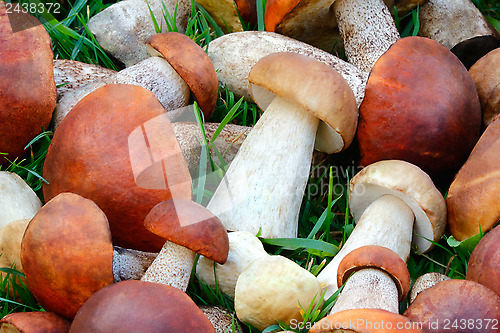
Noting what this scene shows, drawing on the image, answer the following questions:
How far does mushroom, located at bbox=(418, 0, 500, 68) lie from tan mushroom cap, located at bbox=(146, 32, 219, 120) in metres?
1.40

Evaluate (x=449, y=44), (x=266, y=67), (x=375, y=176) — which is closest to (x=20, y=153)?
(x=266, y=67)

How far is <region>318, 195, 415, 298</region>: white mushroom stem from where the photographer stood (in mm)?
2078

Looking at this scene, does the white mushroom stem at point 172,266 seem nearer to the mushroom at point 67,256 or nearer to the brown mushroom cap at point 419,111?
the mushroom at point 67,256

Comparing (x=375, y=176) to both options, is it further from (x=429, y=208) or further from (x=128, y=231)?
(x=128, y=231)

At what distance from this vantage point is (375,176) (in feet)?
6.89

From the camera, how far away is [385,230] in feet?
6.89

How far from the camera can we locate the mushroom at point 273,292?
176 centimetres

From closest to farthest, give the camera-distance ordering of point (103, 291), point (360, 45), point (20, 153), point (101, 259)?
point (103, 291) → point (101, 259) → point (20, 153) → point (360, 45)

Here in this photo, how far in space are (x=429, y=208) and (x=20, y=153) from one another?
1.85 metres

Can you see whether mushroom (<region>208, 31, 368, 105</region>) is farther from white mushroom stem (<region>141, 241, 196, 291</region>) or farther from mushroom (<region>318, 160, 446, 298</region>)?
white mushroom stem (<region>141, 241, 196, 291</region>)

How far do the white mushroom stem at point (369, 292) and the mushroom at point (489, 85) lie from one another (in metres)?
1.18

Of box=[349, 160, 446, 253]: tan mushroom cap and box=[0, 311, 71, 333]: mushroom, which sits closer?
box=[0, 311, 71, 333]: mushroom

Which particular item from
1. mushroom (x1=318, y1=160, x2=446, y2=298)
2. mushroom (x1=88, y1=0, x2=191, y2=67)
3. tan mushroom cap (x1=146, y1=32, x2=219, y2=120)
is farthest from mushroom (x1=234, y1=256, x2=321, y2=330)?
mushroom (x1=88, y1=0, x2=191, y2=67)

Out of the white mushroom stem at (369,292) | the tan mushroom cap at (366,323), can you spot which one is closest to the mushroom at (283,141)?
the white mushroom stem at (369,292)
